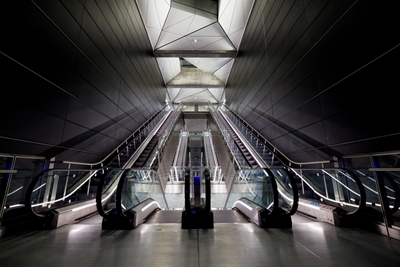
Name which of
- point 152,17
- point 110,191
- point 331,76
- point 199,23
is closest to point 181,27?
point 199,23

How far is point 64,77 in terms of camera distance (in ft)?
12.3

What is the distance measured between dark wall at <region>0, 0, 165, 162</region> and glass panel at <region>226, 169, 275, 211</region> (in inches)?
184

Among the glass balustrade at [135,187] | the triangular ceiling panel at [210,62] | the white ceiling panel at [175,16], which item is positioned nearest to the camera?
the glass balustrade at [135,187]

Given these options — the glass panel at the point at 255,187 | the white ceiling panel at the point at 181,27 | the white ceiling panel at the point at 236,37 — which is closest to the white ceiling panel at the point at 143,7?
the white ceiling panel at the point at 181,27

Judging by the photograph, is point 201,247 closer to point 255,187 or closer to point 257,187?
point 257,187

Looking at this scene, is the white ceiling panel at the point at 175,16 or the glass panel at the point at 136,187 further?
the white ceiling panel at the point at 175,16

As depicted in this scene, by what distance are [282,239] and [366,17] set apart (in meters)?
4.07

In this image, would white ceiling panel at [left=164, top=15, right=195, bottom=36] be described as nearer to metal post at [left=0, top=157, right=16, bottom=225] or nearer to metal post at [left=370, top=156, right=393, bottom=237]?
metal post at [left=0, top=157, right=16, bottom=225]

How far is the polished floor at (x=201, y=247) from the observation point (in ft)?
5.90

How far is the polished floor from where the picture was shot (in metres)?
1.80

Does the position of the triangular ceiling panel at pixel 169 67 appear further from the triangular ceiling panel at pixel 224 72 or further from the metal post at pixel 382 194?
the metal post at pixel 382 194

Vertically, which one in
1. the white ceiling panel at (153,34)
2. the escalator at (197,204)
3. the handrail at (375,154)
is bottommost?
the escalator at (197,204)

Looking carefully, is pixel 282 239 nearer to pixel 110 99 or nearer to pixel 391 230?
pixel 391 230

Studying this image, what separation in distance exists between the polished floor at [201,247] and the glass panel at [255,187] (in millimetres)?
722
